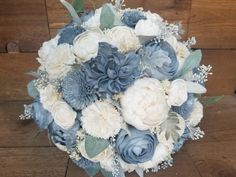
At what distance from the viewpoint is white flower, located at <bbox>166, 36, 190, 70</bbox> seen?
32.5 inches

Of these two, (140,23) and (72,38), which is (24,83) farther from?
(140,23)

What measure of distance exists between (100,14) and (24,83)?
618 mm

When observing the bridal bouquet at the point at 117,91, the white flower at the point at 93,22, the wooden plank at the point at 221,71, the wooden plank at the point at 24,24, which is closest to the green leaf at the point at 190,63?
the bridal bouquet at the point at 117,91

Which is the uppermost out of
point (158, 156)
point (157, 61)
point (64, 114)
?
point (157, 61)

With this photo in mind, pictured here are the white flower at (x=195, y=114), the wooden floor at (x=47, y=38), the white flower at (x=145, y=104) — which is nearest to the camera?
the white flower at (x=145, y=104)

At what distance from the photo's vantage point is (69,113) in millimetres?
766

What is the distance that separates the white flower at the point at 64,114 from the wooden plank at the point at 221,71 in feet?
2.35

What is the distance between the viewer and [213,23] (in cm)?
129

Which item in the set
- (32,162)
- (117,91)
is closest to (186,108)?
(117,91)

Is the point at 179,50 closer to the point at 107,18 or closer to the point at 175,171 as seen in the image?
the point at 107,18

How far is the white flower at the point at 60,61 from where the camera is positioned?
77cm

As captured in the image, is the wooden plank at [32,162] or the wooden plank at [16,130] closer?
the wooden plank at [32,162]

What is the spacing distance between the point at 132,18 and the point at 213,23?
56cm

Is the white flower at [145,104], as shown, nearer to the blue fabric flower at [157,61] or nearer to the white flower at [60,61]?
the blue fabric flower at [157,61]
